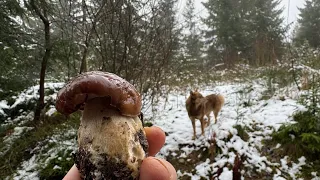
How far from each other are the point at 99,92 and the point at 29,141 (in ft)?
17.6

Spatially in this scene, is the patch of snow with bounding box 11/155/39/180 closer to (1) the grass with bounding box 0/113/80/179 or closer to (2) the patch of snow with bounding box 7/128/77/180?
(2) the patch of snow with bounding box 7/128/77/180

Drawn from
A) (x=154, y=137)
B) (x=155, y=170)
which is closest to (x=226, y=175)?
(x=154, y=137)

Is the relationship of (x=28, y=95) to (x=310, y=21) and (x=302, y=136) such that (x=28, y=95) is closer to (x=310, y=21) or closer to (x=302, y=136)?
(x=302, y=136)

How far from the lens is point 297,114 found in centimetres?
504

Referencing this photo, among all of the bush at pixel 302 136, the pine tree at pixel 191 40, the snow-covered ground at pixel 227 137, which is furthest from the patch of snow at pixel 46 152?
the pine tree at pixel 191 40

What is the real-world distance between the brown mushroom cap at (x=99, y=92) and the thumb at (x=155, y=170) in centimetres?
25

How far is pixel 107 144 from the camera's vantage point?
1.22m

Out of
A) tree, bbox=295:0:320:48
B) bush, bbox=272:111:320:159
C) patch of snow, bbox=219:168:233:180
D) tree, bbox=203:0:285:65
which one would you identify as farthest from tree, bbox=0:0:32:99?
tree, bbox=295:0:320:48

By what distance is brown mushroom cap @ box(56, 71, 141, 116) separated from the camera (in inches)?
46.0

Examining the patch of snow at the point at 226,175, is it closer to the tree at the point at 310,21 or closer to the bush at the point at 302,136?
the bush at the point at 302,136

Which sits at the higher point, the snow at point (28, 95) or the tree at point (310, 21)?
the tree at point (310, 21)

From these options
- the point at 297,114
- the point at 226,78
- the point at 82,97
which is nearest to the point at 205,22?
the point at 226,78

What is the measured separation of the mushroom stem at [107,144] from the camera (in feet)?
3.98

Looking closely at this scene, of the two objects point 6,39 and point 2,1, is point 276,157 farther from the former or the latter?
point 2,1
